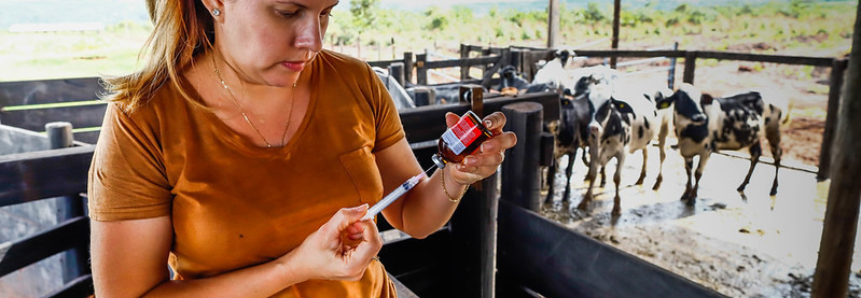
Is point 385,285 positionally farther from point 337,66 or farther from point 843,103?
point 843,103

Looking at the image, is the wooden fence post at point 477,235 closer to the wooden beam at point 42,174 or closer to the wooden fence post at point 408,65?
the wooden beam at point 42,174

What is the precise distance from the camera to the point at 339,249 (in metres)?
1.02

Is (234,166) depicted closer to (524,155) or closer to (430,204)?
(430,204)

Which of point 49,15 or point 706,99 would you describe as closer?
point 706,99

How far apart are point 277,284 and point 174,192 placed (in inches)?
10.6

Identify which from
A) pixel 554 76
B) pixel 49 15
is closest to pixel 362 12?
pixel 554 76

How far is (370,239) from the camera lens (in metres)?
1.00

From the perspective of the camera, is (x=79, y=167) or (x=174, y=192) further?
(x=79, y=167)

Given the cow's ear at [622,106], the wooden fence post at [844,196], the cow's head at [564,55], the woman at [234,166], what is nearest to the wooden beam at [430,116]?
the woman at [234,166]

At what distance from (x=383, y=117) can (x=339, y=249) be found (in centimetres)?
44

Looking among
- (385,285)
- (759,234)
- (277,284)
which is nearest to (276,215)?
(277,284)

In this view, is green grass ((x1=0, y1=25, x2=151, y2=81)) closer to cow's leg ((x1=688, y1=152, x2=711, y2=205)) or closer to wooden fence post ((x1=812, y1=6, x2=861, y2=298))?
cow's leg ((x1=688, y1=152, x2=711, y2=205))

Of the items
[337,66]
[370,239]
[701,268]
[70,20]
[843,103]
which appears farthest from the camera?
[70,20]

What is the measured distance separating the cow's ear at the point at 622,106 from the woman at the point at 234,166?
208 inches
